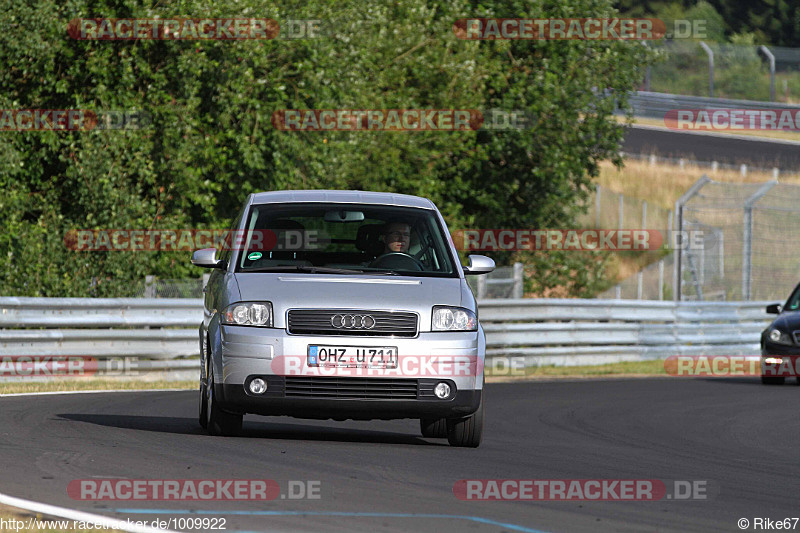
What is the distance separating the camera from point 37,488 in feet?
23.5

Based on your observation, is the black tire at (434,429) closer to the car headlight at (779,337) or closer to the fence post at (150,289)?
the fence post at (150,289)

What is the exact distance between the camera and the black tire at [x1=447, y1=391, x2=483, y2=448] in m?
9.83

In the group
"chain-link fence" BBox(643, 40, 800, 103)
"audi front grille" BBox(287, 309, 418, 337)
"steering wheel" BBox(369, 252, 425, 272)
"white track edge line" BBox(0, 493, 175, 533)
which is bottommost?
"white track edge line" BBox(0, 493, 175, 533)

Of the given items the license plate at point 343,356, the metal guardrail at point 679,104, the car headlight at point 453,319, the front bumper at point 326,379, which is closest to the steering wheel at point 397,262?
the car headlight at point 453,319

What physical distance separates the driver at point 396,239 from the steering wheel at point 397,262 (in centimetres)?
12

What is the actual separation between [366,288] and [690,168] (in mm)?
42388

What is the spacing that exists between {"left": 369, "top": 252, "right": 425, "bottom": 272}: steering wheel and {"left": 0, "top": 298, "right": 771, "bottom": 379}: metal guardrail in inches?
280

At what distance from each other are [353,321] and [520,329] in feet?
42.0

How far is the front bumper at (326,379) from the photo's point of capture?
30.2ft

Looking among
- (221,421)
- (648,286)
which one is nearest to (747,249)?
(648,286)

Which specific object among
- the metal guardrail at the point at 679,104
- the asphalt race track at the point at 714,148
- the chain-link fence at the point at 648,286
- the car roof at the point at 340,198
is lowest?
the chain-link fence at the point at 648,286

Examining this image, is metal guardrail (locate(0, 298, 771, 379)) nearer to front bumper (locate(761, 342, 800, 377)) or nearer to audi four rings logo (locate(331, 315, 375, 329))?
front bumper (locate(761, 342, 800, 377))

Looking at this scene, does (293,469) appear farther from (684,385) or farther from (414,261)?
(684,385)

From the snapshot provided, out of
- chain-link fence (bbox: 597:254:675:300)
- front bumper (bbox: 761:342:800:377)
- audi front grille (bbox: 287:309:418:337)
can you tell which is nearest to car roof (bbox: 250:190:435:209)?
audi front grille (bbox: 287:309:418:337)
